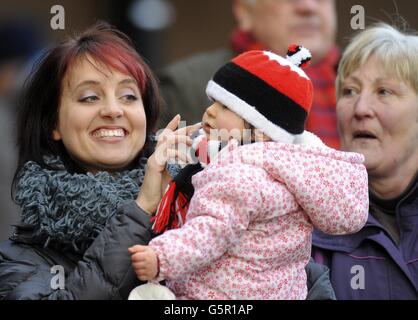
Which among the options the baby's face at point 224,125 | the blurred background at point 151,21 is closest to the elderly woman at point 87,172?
the baby's face at point 224,125

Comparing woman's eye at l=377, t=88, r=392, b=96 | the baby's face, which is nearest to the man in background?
woman's eye at l=377, t=88, r=392, b=96

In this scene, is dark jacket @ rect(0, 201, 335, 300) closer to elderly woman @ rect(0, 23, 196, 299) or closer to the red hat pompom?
elderly woman @ rect(0, 23, 196, 299)

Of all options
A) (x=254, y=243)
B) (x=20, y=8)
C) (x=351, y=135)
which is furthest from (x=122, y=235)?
(x=20, y=8)

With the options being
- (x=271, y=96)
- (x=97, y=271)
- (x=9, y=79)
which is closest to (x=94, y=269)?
(x=97, y=271)

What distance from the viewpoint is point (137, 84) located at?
286cm

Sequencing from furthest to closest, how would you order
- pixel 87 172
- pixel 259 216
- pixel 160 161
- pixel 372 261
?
pixel 372 261 → pixel 87 172 → pixel 160 161 → pixel 259 216

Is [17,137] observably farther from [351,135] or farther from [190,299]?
[351,135]

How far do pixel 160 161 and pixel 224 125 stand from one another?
257mm

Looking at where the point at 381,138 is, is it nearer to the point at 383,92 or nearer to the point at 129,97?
the point at 383,92

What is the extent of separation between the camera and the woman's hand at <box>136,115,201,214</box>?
2.57 meters

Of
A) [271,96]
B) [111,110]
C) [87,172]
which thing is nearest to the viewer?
[271,96]

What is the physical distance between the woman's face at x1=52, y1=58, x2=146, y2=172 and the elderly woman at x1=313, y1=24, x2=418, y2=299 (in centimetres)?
79

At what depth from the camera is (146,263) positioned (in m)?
2.21

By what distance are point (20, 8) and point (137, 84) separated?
282cm
